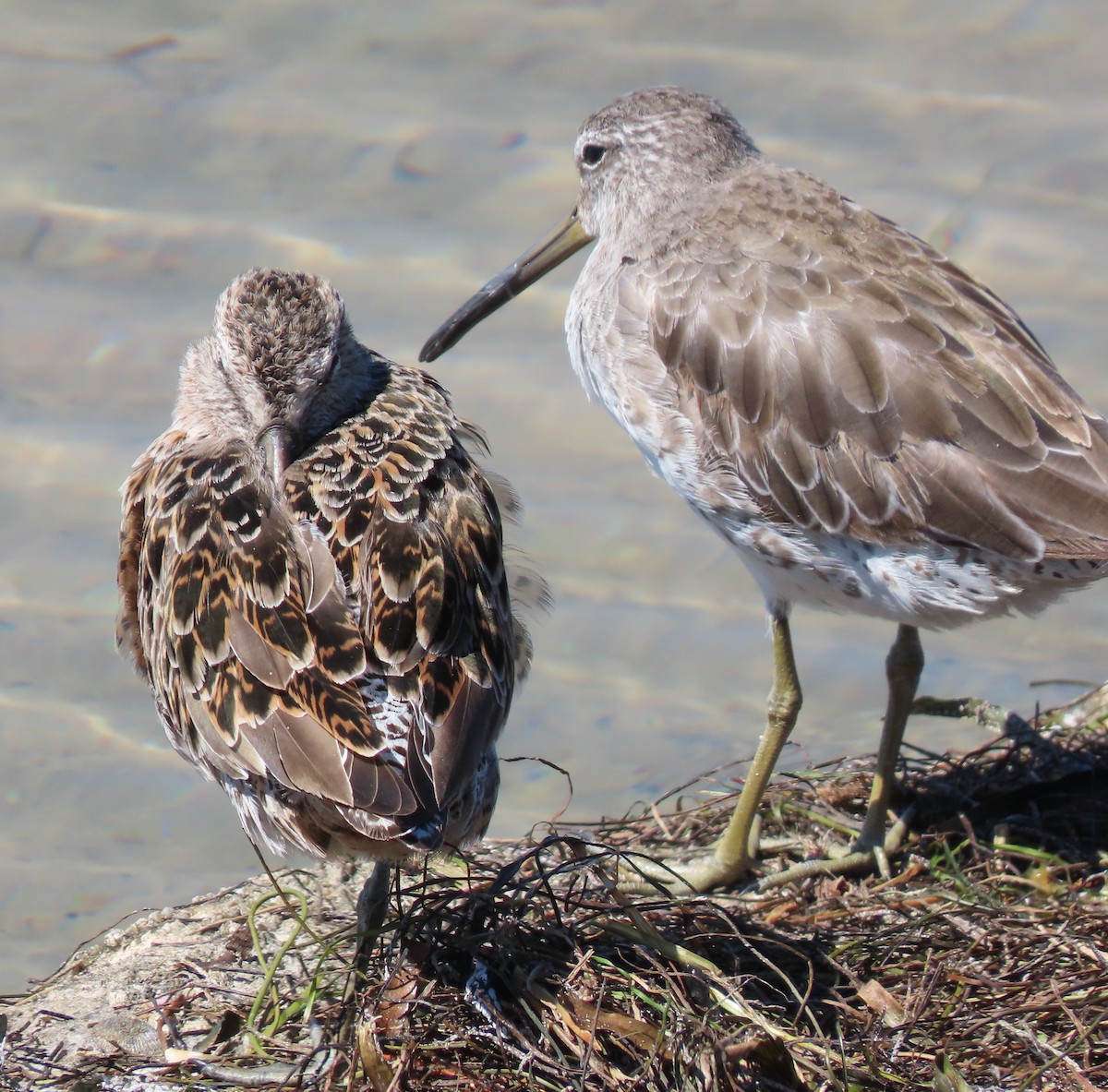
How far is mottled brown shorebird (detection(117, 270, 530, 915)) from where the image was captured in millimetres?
3312

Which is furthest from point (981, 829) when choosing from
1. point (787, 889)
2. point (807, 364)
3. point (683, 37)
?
point (683, 37)

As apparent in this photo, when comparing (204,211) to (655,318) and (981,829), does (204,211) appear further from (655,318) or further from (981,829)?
(981,829)

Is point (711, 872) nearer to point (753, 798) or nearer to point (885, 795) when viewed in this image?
point (753, 798)

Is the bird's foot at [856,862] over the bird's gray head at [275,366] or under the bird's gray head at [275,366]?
under

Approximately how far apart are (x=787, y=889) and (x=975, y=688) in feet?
5.88

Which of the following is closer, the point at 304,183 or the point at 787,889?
the point at 787,889

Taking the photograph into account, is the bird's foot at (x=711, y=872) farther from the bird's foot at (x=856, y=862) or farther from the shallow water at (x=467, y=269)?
the shallow water at (x=467, y=269)

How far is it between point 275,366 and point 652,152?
192 centimetres

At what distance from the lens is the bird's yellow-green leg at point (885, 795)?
4.55 meters

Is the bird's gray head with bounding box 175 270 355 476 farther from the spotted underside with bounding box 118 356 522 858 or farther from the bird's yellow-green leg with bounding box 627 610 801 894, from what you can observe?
the bird's yellow-green leg with bounding box 627 610 801 894

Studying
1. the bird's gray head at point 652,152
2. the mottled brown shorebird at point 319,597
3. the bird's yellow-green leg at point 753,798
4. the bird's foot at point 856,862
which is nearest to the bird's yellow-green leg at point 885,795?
the bird's foot at point 856,862

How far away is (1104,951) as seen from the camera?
3.78 m

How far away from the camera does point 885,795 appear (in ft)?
15.4

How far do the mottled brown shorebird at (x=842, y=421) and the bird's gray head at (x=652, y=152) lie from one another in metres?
0.19
